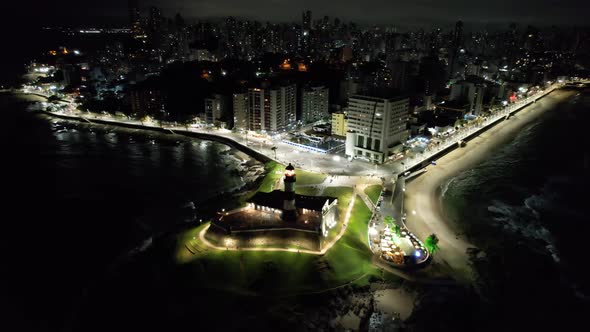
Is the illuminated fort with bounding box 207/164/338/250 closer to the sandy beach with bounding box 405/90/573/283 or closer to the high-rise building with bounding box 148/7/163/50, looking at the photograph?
the sandy beach with bounding box 405/90/573/283

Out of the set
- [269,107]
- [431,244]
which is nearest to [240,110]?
[269,107]

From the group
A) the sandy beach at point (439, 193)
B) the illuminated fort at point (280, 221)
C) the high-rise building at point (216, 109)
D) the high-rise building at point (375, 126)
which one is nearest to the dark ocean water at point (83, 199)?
the high-rise building at point (216, 109)

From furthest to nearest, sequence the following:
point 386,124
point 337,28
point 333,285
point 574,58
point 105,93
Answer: point 337,28, point 574,58, point 105,93, point 386,124, point 333,285

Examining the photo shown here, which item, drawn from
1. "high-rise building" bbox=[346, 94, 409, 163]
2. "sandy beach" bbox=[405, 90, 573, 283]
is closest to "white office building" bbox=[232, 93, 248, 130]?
"high-rise building" bbox=[346, 94, 409, 163]

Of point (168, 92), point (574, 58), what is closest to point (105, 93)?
point (168, 92)

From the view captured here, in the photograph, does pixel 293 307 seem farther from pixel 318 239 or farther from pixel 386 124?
pixel 386 124
